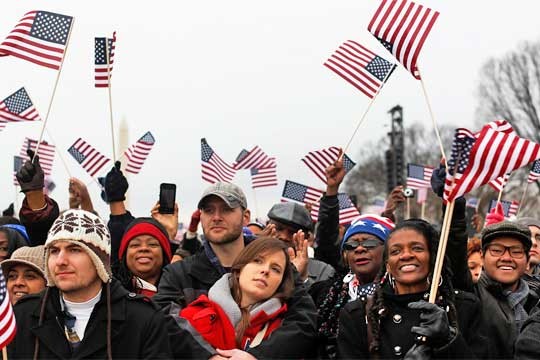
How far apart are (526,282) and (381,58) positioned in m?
3.30

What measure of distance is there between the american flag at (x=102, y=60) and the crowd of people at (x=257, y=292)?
2083 millimetres

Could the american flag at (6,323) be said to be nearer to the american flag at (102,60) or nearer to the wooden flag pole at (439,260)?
the wooden flag pole at (439,260)

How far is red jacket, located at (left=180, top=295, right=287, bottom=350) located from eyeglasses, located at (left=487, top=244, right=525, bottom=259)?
67.2 inches

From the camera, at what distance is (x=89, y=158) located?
453 inches

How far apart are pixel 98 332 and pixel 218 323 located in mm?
815

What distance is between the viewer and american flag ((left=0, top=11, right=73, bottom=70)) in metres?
8.08

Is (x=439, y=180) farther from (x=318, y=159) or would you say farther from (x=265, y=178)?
(x=265, y=178)

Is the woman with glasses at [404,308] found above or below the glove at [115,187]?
below

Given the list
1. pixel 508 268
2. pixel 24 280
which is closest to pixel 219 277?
pixel 24 280

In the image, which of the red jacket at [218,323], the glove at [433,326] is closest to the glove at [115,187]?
the red jacket at [218,323]

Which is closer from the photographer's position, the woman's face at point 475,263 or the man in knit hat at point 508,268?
the man in knit hat at point 508,268

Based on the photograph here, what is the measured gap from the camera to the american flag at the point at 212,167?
11.0 meters

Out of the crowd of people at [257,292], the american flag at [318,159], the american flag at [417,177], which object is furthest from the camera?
the american flag at [417,177]

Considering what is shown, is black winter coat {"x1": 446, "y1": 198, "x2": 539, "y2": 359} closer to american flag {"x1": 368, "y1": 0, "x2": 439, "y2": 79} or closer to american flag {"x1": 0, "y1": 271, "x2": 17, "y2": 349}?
american flag {"x1": 368, "y1": 0, "x2": 439, "y2": 79}
